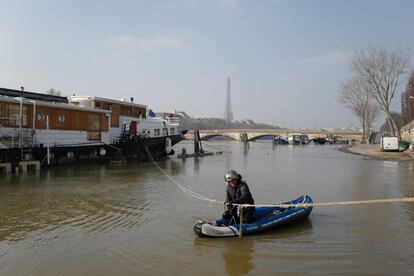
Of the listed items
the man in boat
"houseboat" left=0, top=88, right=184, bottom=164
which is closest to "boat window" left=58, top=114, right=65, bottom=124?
"houseboat" left=0, top=88, right=184, bottom=164

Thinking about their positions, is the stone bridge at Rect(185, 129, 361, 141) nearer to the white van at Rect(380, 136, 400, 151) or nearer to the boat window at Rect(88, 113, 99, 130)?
the white van at Rect(380, 136, 400, 151)

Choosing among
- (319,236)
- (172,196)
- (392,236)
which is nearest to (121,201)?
(172,196)

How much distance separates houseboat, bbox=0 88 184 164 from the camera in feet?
85.1

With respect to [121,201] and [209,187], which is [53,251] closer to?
[121,201]

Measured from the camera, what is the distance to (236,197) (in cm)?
1044

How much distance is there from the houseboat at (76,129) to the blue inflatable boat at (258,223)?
1877cm

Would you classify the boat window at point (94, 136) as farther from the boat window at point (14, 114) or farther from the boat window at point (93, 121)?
the boat window at point (14, 114)

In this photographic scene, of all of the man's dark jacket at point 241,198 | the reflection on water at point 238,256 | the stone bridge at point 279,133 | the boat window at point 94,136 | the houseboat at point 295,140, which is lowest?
the reflection on water at point 238,256

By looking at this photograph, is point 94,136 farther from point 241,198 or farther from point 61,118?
point 241,198

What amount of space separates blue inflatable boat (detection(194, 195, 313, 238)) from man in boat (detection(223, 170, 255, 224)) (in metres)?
0.20

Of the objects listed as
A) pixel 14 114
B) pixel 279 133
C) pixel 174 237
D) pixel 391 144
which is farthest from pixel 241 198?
pixel 279 133

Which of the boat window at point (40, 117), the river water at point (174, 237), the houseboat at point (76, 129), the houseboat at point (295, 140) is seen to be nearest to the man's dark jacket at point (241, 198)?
the river water at point (174, 237)

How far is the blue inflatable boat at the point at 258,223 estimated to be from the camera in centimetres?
995

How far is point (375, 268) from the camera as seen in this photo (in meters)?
8.05
